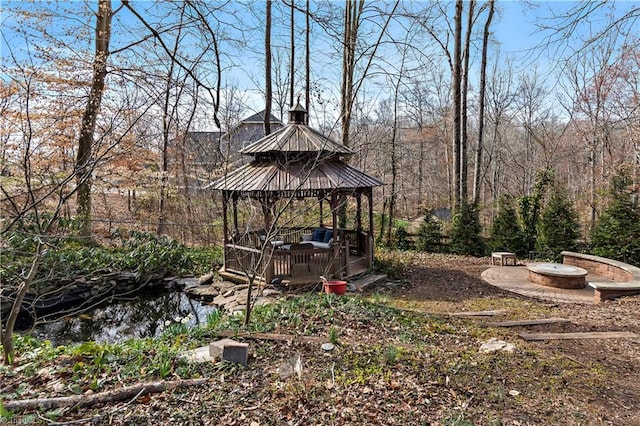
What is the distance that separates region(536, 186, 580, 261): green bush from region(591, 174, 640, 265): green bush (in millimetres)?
850

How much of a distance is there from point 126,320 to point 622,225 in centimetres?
1309

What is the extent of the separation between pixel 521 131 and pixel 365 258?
Result: 2072 centimetres

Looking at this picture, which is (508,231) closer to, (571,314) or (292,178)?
(571,314)

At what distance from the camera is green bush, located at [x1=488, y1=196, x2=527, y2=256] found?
488 inches

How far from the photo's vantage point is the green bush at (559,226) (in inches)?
456

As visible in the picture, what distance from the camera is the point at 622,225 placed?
10445mm

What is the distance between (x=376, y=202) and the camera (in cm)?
2188

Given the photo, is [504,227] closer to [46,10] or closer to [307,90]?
[307,90]

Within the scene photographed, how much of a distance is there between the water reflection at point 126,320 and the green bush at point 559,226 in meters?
10.2

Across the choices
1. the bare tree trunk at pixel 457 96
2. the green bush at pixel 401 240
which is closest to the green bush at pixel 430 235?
the green bush at pixel 401 240

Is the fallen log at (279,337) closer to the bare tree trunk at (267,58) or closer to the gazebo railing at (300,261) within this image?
the gazebo railing at (300,261)

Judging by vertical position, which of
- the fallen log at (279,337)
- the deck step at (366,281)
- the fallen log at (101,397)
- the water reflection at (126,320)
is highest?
the fallen log at (101,397)

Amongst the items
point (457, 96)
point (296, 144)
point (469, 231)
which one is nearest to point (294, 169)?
point (296, 144)

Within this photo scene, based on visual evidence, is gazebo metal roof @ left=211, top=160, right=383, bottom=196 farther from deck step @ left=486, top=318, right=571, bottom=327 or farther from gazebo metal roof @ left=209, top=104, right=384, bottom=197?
deck step @ left=486, top=318, right=571, bottom=327
